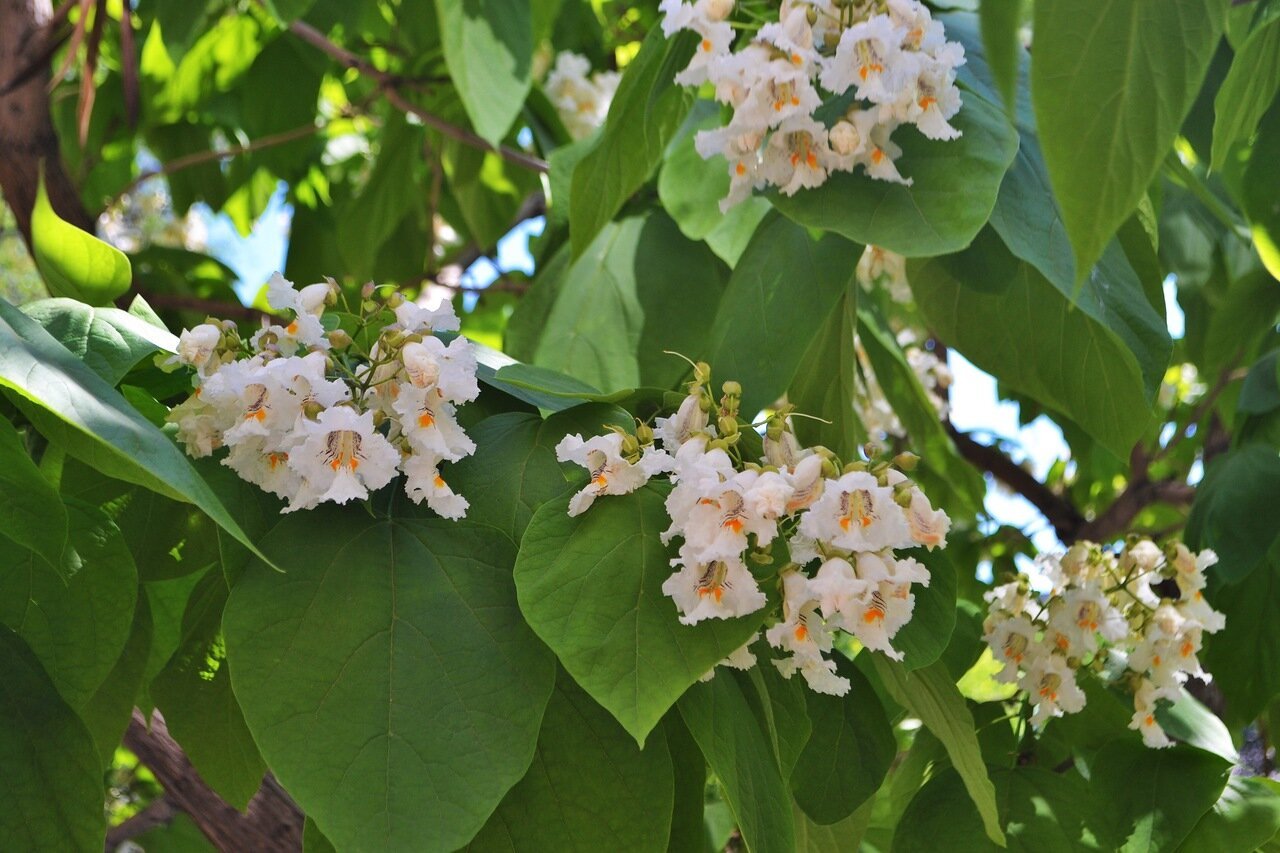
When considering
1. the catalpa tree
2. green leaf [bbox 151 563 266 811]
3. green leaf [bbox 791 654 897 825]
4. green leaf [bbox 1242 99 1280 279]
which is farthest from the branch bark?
green leaf [bbox 1242 99 1280 279]

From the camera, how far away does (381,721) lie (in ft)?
1.77

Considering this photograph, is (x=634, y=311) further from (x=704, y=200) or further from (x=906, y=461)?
(x=906, y=461)

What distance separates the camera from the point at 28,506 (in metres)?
0.55

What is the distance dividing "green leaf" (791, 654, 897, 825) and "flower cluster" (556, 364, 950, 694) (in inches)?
3.9

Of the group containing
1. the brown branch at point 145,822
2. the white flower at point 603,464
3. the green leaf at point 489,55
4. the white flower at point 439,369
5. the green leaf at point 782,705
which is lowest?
the brown branch at point 145,822

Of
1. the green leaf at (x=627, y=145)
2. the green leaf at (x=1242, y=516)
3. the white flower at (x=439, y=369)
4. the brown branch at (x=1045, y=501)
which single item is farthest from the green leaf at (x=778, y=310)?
the brown branch at (x=1045, y=501)

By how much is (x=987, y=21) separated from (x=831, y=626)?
398mm

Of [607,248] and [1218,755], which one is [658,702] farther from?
[607,248]

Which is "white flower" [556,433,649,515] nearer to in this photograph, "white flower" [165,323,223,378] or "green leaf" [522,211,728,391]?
"white flower" [165,323,223,378]

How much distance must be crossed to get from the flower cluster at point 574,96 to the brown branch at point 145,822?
94cm

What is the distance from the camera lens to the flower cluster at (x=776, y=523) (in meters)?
0.58

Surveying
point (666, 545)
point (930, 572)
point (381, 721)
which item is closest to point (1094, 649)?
point (930, 572)

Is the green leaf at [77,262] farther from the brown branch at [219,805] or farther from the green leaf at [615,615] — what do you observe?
the brown branch at [219,805]

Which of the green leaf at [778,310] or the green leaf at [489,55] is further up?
the green leaf at [489,55]
